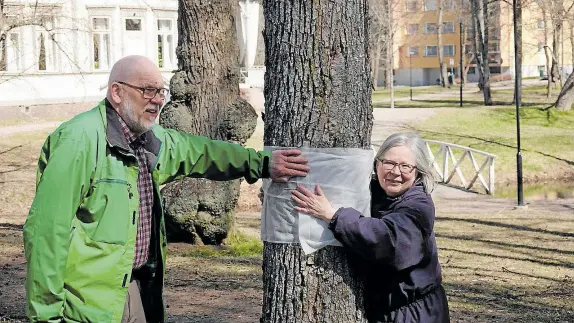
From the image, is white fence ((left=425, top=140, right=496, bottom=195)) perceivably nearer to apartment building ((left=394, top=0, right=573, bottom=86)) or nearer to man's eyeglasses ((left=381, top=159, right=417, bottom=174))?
man's eyeglasses ((left=381, top=159, right=417, bottom=174))

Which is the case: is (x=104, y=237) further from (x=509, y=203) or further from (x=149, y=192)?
(x=509, y=203)

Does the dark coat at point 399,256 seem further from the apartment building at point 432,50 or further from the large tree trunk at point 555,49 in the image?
the apartment building at point 432,50

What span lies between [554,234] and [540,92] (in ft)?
129

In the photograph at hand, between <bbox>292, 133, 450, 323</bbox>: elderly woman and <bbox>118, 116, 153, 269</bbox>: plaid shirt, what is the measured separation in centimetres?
67

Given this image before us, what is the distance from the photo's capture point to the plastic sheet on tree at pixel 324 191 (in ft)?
13.1

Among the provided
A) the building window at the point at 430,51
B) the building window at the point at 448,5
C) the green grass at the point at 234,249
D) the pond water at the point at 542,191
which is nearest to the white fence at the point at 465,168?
the pond water at the point at 542,191

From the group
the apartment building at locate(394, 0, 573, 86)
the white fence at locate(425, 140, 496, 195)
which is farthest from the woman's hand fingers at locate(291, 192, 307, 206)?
the apartment building at locate(394, 0, 573, 86)

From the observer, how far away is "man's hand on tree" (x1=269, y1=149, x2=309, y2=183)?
402 cm

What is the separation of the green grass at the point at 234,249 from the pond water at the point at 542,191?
1368 centimetres

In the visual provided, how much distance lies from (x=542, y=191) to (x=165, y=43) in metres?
17.6

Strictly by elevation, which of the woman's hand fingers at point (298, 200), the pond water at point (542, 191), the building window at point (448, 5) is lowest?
the pond water at point (542, 191)

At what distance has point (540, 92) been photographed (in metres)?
53.3

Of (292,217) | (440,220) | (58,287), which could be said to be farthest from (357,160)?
(440,220)

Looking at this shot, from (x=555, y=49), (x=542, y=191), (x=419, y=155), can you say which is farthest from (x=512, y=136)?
(x=419, y=155)
